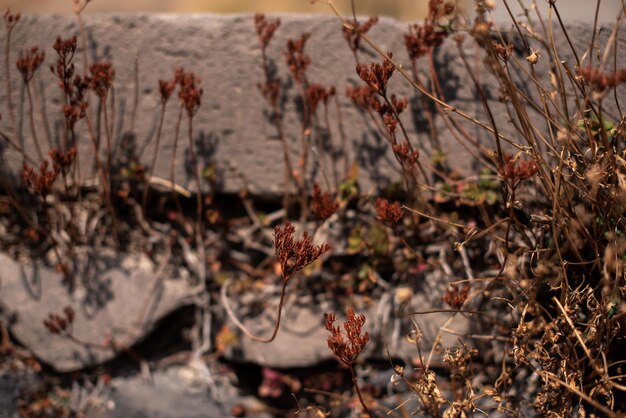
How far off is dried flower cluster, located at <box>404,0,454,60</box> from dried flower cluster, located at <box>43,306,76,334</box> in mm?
Answer: 1872

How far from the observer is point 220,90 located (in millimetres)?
3014

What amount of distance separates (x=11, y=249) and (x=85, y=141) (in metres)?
0.65

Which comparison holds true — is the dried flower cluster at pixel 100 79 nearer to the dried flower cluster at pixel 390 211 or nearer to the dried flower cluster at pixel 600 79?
the dried flower cluster at pixel 390 211

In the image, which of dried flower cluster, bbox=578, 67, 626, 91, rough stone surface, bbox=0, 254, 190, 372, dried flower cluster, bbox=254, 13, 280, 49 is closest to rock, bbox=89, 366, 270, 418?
rough stone surface, bbox=0, 254, 190, 372

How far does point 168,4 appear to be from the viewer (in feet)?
17.3

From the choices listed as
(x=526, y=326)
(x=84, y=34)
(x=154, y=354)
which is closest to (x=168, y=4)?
(x=84, y=34)

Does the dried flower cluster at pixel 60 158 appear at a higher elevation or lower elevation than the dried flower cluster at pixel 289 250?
lower

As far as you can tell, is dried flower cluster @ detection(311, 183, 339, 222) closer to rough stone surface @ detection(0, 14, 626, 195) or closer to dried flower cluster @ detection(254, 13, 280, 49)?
rough stone surface @ detection(0, 14, 626, 195)

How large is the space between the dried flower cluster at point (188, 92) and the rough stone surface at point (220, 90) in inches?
6.9

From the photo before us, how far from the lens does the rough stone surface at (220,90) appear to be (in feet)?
9.68

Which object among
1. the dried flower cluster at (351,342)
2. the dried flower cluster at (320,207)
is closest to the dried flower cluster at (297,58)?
the dried flower cluster at (320,207)

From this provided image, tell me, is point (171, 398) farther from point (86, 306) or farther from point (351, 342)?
point (351, 342)

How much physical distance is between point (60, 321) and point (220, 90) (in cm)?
126

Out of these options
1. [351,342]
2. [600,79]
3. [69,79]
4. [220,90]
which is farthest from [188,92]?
[600,79]
